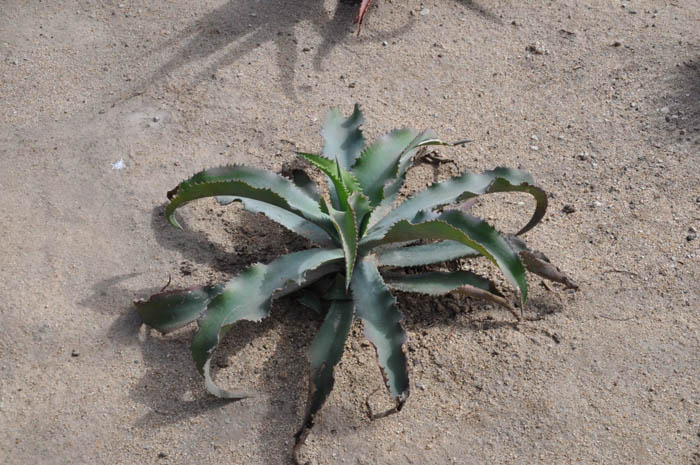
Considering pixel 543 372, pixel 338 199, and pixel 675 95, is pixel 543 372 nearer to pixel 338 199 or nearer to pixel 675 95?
pixel 338 199

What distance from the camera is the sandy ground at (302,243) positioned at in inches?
93.4

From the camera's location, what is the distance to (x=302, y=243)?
291 centimetres

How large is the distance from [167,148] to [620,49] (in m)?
2.32

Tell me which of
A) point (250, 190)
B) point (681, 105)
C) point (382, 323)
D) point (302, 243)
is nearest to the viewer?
point (382, 323)

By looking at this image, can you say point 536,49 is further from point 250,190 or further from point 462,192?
point 250,190

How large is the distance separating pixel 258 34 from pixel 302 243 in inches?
60.1

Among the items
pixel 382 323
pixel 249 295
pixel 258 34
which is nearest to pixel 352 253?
pixel 382 323

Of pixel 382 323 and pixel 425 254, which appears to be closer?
pixel 382 323

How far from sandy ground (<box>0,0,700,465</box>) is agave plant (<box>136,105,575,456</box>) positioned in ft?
0.52

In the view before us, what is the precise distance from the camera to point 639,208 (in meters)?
3.13

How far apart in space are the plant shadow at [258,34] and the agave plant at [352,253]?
3.48 feet

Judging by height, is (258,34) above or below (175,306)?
above

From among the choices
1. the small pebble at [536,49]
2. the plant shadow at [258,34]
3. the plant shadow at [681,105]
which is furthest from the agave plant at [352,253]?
the small pebble at [536,49]

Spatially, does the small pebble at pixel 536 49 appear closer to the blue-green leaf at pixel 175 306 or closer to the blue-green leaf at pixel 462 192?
the blue-green leaf at pixel 462 192
